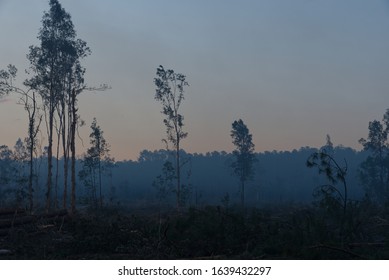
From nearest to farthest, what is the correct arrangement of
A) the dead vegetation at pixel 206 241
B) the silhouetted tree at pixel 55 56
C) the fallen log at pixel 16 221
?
1. the dead vegetation at pixel 206 241
2. the fallen log at pixel 16 221
3. the silhouetted tree at pixel 55 56

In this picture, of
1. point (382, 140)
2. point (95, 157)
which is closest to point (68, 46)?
point (95, 157)

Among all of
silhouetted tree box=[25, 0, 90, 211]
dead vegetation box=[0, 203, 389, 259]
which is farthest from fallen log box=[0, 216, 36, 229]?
silhouetted tree box=[25, 0, 90, 211]

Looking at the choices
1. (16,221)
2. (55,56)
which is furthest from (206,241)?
(55,56)

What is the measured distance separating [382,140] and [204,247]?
4756cm

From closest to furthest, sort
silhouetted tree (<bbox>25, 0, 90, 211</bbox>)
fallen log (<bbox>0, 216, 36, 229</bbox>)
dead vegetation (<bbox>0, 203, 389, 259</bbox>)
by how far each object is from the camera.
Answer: dead vegetation (<bbox>0, 203, 389, 259</bbox>) → fallen log (<bbox>0, 216, 36, 229</bbox>) → silhouetted tree (<bbox>25, 0, 90, 211</bbox>)

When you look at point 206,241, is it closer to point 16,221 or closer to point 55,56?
point 16,221

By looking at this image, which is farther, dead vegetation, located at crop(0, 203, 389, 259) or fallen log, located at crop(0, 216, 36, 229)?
fallen log, located at crop(0, 216, 36, 229)

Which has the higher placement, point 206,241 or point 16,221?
point 16,221

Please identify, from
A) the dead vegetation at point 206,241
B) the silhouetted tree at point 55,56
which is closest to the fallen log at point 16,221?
the dead vegetation at point 206,241

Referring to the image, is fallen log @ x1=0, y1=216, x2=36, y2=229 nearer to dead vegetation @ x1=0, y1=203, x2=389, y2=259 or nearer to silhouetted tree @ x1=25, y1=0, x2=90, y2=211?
dead vegetation @ x1=0, y1=203, x2=389, y2=259

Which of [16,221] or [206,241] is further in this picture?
[16,221]

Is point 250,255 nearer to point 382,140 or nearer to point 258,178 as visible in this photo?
point 382,140

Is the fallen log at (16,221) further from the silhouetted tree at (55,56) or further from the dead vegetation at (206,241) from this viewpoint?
the silhouetted tree at (55,56)

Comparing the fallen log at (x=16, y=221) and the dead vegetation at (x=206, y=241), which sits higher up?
the fallen log at (x=16, y=221)
